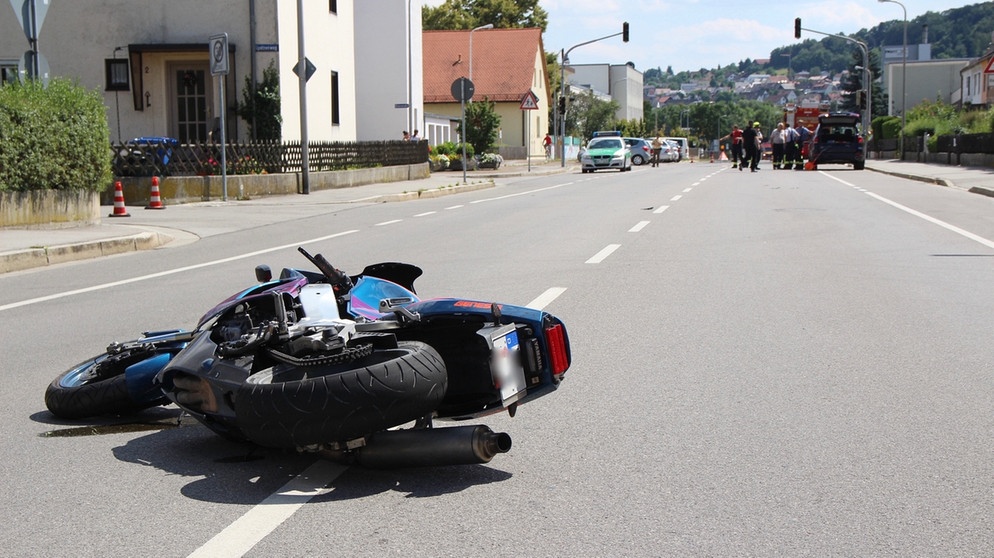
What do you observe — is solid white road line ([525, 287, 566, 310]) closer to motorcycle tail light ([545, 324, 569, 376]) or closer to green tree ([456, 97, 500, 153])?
motorcycle tail light ([545, 324, 569, 376])

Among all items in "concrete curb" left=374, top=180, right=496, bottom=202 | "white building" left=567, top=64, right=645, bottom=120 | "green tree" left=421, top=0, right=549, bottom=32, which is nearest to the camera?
"concrete curb" left=374, top=180, right=496, bottom=202

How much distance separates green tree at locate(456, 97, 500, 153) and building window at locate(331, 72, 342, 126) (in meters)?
15.2

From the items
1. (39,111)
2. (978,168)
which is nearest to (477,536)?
(39,111)

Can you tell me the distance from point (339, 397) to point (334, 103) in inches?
1291

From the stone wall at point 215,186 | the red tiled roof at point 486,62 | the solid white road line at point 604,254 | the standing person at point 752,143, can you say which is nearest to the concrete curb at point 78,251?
the solid white road line at point 604,254

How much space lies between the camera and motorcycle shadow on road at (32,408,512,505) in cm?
445

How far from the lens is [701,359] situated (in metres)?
6.94

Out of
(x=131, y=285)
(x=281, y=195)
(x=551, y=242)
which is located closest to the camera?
(x=131, y=285)

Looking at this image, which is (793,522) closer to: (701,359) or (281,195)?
(701,359)

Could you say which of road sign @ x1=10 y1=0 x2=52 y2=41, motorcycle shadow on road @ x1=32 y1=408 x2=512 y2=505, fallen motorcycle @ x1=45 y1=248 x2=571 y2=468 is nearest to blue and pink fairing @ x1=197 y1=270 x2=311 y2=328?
fallen motorcycle @ x1=45 y1=248 x2=571 y2=468

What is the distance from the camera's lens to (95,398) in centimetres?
557

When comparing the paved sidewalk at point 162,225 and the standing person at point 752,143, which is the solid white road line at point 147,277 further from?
the standing person at point 752,143

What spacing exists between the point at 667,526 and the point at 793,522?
0.46 m

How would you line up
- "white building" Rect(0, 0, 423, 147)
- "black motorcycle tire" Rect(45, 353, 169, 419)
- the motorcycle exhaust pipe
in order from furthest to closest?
1. "white building" Rect(0, 0, 423, 147)
2. "black motorcycle tire" Rect(45, 353, 169, 419)
3. the motorcycle exhaust pipe
